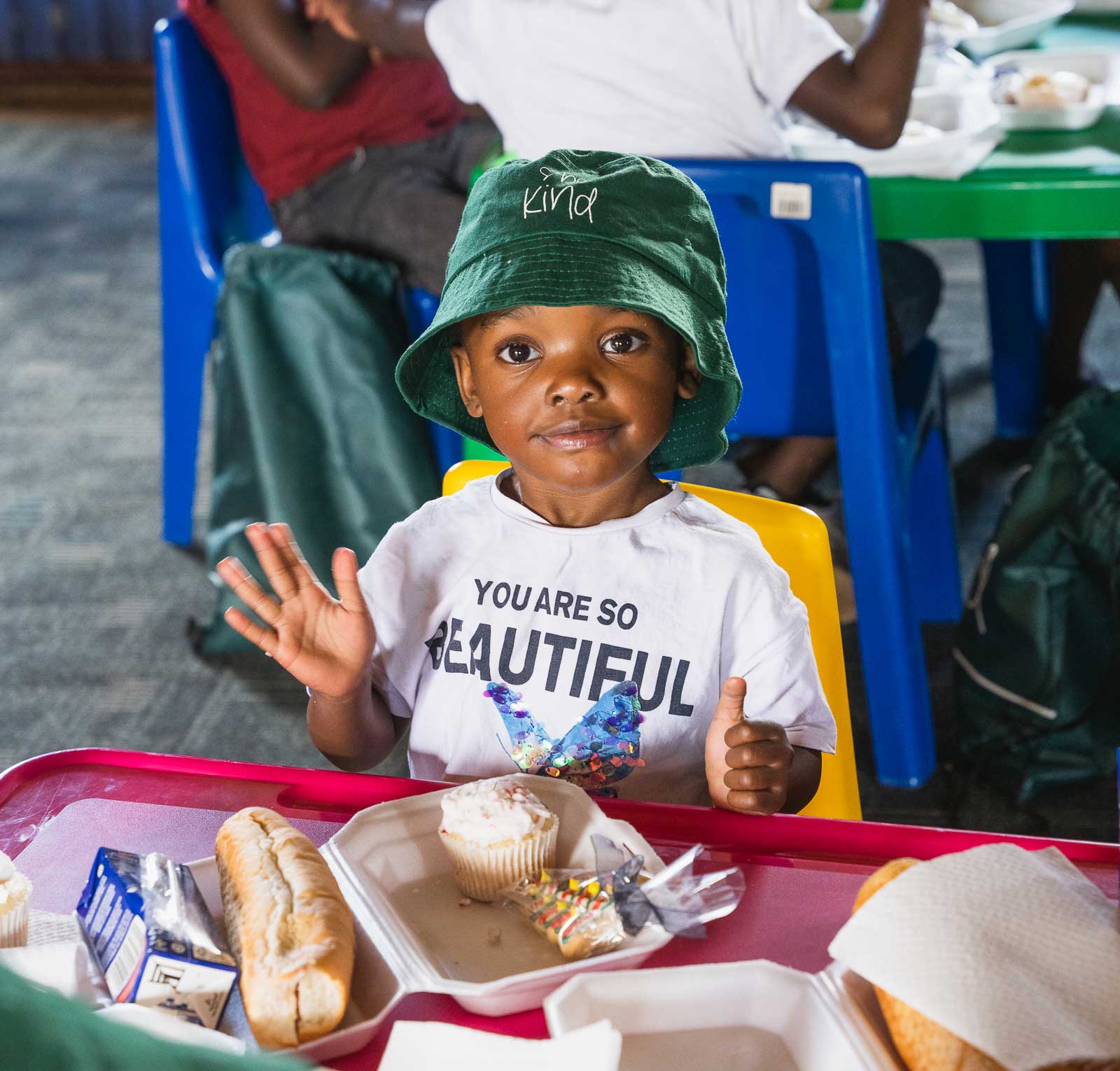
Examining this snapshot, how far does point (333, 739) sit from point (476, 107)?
1907 mm

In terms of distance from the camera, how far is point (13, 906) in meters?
0.71

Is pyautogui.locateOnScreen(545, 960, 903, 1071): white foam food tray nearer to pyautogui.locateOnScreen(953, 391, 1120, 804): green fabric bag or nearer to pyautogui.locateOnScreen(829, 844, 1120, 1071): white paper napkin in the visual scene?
pyautogui.locateOnScreen(829, 844, 1120, 1071): white paper napkin

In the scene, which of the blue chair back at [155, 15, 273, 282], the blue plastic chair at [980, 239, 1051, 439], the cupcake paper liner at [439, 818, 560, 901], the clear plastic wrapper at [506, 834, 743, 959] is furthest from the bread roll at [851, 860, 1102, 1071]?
the blue plastic chair at [980, 239, 1051, 439]

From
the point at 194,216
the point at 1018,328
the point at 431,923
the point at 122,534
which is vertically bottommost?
the point at 122,534

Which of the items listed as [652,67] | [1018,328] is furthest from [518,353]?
[1018,328]

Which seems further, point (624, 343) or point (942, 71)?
point (942, 71)

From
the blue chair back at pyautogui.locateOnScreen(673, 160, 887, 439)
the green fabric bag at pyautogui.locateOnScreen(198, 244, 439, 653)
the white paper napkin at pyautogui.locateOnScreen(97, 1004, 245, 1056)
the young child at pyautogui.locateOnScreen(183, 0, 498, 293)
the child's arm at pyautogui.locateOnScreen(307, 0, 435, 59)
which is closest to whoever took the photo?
the white paper napkin at pyautogui.locateOnScreen(97, 1004, 245, 1056)

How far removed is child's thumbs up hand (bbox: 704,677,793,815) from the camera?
0.90m

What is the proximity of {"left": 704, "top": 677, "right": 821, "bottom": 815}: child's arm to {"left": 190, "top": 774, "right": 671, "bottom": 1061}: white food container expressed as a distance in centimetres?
11

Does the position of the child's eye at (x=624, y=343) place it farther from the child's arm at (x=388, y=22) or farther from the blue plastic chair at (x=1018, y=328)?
the blue plastic chair at (x=1018, y=328)

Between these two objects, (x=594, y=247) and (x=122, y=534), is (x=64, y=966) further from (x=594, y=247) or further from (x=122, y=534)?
(x=122, y=534)

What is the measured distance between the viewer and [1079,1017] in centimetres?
62

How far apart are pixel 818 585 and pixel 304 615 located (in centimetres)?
49

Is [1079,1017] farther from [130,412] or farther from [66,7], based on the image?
[66,7]
